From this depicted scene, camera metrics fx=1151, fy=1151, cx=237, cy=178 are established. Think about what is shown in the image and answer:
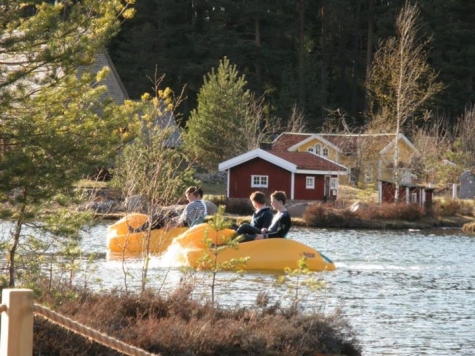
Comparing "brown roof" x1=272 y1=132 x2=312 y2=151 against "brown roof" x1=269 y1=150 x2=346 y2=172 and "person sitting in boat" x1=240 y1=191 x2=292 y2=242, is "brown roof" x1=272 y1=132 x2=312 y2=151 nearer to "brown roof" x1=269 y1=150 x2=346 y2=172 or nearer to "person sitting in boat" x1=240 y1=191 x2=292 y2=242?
"brown roof" x1=269 y1=150 x2=346 y2=172

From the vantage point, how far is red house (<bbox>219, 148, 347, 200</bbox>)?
5288 centimetres

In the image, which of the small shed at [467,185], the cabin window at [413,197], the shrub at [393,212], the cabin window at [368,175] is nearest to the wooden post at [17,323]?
the shrub at [393,212]

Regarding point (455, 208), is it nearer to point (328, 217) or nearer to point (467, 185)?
point (328, 217)

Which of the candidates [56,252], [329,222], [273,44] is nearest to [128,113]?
[56,252]

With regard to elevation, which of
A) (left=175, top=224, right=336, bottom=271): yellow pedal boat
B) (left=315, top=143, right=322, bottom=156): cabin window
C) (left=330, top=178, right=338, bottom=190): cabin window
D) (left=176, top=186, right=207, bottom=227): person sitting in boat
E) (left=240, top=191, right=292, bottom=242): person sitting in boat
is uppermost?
(left=315, top=143, right=322, bottom=156): cabin window

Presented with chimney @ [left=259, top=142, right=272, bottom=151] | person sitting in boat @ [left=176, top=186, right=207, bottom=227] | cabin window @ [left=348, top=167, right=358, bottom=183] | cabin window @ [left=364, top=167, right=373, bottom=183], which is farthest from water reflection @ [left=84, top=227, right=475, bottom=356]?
cabin window @ [left=348, top=167, right=358, bottom=183]

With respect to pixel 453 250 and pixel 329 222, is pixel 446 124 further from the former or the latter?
pixel 453 250

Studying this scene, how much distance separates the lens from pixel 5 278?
11156mm

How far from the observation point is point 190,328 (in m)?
10.8

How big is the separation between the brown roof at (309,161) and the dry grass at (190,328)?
40228 millimetres

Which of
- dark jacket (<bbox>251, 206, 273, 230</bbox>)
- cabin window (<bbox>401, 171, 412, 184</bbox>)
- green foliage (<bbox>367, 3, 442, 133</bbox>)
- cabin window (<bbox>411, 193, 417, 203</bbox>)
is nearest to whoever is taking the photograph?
dark jacket (<bbox>251, 206, 273, 230</bbox>)

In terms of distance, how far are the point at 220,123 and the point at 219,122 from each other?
7cm

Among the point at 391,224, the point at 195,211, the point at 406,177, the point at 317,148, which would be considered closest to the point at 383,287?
the point at 195,211

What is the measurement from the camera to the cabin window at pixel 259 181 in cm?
5331
